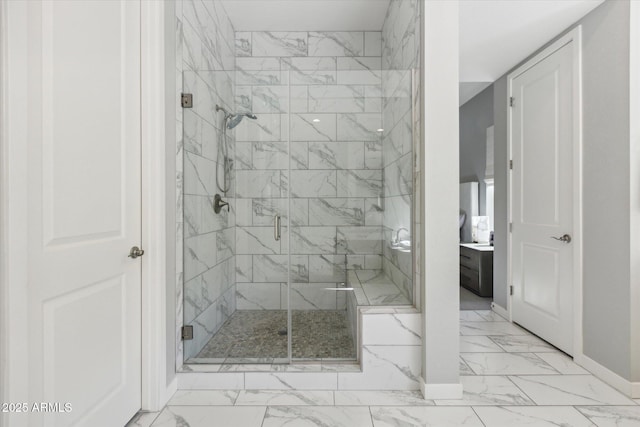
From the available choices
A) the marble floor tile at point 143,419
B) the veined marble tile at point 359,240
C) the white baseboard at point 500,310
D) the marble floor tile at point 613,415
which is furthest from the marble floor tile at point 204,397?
the white baseboard at point 500,310

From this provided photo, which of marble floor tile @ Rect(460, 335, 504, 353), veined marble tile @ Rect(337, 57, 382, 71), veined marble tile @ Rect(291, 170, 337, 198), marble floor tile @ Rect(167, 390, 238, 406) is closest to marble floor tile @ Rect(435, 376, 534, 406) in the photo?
marble floor tile @ Rect(460, 335, 504, 353)

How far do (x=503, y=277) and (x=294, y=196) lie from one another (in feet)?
8.53

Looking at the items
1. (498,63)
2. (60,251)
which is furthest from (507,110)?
(60,251)

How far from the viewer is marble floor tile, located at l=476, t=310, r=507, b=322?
3455 millimetres

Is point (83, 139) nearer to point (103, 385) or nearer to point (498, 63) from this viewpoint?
point (103, 385)

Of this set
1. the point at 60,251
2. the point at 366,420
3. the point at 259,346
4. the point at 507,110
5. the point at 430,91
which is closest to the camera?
the point at 60,251

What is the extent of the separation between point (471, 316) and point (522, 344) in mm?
725

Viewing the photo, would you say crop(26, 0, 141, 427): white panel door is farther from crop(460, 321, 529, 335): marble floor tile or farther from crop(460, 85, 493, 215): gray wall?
crop(460, 85, 493, 215): gray wall

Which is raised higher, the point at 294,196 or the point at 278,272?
the point at 294,196

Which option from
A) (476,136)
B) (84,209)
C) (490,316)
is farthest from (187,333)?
(476,136)

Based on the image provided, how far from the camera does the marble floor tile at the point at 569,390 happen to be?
77.5 inches

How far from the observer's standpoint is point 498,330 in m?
3.17

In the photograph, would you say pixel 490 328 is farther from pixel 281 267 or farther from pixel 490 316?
→ pixel 281 267

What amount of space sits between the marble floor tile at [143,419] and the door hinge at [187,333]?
1.39 ft
